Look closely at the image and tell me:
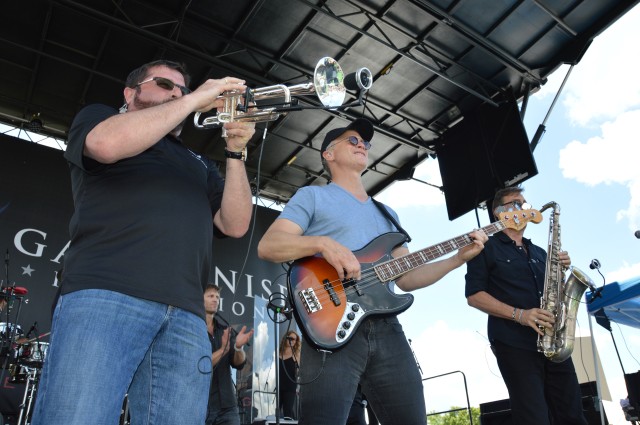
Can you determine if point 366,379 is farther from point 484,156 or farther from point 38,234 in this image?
point 38,234

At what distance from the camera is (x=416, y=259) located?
3230 mm

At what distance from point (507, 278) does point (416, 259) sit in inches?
60.3

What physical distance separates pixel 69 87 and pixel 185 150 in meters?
11.8

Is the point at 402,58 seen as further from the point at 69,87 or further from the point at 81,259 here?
the point at 81,259

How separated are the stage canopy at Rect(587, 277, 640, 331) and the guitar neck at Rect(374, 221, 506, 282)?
4440 millimetres

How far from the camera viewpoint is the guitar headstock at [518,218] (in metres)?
4.52

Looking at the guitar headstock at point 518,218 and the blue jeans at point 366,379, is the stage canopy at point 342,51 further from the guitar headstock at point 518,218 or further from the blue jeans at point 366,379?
the blue jeans at point 366,379

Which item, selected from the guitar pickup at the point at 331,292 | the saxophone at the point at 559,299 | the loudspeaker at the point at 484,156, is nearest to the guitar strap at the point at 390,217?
the guitar pickup at the point at 331,292

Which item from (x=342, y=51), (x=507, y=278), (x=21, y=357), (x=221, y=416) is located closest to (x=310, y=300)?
(x=507, y=278)

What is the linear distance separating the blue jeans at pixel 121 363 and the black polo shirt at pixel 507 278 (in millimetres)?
2890

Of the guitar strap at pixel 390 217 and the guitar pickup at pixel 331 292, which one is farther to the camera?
the guitar strap at pixel 390 217

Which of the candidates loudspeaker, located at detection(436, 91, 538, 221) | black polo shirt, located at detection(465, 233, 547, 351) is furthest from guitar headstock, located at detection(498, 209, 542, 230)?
loudspeaker, located at detection(436, 91, 538, 221)

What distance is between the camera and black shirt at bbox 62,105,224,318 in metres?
1.82

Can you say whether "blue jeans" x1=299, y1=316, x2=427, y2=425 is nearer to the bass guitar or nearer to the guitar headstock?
the bass guitar
